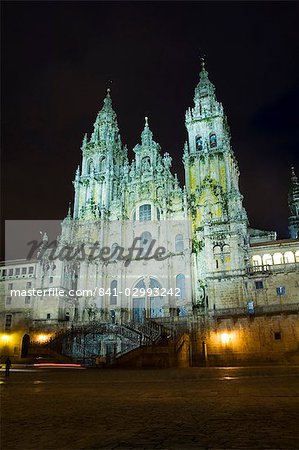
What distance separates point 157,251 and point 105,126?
29.2m

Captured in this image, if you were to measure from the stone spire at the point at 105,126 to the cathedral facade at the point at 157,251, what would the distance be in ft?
13.9

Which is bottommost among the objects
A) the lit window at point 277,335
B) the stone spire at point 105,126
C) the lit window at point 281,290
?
the lit window at point 277,335

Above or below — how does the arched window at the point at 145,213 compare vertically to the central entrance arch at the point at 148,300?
above

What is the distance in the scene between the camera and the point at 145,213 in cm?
5388

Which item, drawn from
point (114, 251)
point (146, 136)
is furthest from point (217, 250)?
point (146, 136)

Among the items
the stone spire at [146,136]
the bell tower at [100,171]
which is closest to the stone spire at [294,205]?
the stone spire at [146,136]

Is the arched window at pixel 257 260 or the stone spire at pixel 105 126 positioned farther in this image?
the stone spire at pixel 105 126

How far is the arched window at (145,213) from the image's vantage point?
53.3 m

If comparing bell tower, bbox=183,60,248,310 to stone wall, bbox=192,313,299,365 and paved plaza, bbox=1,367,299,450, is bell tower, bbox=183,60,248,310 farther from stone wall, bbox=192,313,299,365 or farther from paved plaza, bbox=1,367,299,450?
paved plaza, bbox=1,367,299,450

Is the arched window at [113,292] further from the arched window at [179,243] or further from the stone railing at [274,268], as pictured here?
the stone railing at [274,268]

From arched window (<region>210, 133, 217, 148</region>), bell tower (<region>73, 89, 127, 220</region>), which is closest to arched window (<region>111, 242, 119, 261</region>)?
bell tower (<region>73, 89, 127, 220</region>)

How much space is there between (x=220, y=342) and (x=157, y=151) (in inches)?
1303

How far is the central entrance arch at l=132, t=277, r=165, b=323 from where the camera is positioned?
4686 cm

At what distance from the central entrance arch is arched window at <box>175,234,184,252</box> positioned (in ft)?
18.0
